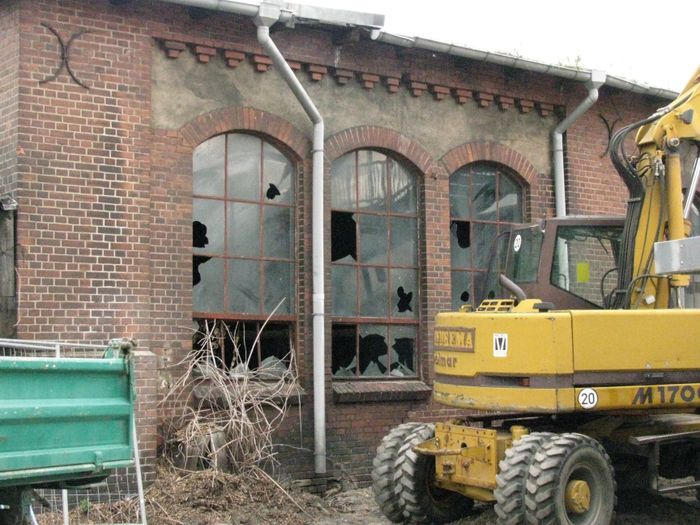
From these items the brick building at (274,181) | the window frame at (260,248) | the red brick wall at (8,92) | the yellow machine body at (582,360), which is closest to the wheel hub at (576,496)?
the yellow machine body at (582,360)

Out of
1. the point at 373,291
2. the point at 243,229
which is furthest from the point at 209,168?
the point at 373,291

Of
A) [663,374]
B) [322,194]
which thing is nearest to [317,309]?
[322,194]

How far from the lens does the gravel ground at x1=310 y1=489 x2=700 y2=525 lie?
30.8 feet

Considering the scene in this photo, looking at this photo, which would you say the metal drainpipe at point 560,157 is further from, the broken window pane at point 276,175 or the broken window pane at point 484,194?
the broken window pane at point 276,175

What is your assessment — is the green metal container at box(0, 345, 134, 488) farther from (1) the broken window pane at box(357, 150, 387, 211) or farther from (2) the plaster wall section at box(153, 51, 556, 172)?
(1) the broken window pane at box(357, 150, 387, 211)

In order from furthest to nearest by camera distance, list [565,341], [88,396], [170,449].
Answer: [170,449] → [565,341] → [88,396]

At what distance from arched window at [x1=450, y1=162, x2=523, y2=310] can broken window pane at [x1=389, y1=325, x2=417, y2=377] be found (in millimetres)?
764

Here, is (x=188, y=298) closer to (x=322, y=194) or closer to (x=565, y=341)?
(x=322, y=194)

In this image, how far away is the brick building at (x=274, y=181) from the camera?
1000cm

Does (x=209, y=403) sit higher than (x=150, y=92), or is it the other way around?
(x=150, y=92)

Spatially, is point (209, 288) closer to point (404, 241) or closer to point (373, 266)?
point (373, 266)

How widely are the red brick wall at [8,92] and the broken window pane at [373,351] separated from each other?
14.1 ft

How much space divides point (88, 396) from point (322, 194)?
207 inches

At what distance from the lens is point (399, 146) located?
12.3 m
